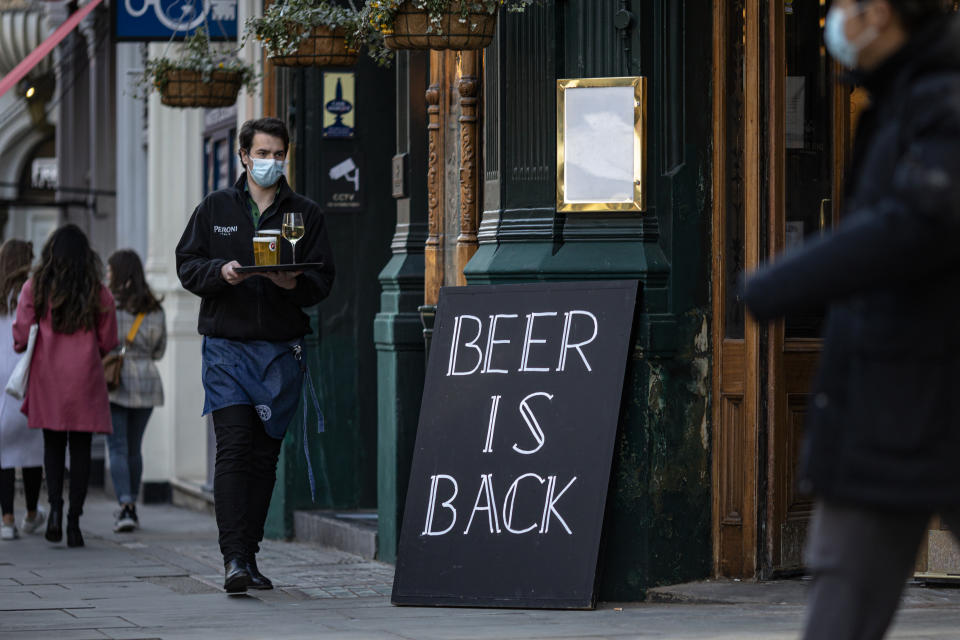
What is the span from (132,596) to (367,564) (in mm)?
1382

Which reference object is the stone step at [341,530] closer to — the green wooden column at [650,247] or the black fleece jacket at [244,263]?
the black fleece jacket at [244,263]

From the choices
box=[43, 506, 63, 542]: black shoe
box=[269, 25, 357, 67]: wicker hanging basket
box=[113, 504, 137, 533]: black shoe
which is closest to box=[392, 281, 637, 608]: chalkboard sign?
box=[269, 25, 357, 67]: wicker hanging basket

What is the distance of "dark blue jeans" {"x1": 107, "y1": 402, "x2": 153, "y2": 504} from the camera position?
1082 centimetres

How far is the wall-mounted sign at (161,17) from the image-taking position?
10852 mm

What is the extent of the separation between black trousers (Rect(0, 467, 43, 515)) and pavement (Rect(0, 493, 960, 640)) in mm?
1449

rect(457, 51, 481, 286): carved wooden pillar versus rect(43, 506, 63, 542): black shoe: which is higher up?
rect(457, 51, 481, 286): carved wooden pillar

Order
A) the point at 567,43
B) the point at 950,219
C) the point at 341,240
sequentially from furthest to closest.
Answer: the point at 341,240 → the point at 567,43 → the point at 950,219

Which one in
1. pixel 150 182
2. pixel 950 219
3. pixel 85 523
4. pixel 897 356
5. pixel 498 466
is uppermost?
pixel 150 182

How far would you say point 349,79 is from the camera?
9680 millimetres

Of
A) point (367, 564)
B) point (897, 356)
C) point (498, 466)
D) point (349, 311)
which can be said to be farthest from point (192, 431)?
point (897, 356)

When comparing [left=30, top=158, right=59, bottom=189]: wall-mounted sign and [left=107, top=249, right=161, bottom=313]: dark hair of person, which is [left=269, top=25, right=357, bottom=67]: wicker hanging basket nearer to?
[left=107, top=249, right=161, bottom=313]: dark hair of person

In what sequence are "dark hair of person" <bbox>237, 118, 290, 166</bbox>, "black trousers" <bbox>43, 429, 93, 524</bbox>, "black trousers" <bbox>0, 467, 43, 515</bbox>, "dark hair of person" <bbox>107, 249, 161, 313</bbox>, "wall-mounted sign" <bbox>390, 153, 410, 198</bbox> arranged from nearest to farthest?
"dark hair of person" <bbox>237, 118, 290, 166</bbox> → "wall-mounted sign" <bbox>390, 153, 410, 198</bbox> → "black trousers" <bbox>43, 429, 93, 524</bbox> → "black trousers" <bbox>0, 467, 43, 515</bbox> → "dark hair of person" <bbox>107, 249, 161, 313</bbox>

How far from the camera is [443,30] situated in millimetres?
6969

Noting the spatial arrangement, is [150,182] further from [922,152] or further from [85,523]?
[922,152]
